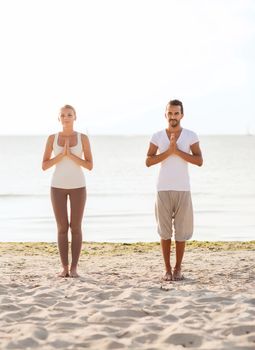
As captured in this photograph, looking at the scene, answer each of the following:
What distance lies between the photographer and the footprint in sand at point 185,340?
4707 millimetres

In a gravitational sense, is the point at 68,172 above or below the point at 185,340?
above

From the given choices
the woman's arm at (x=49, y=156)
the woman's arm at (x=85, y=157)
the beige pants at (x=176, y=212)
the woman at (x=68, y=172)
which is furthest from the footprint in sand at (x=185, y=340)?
the woman's arm at (x=49, y=156)

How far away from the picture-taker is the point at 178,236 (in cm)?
700

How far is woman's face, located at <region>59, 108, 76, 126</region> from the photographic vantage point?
23.4ft

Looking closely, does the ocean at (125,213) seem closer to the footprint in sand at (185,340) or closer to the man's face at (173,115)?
the man's face at (173,115)

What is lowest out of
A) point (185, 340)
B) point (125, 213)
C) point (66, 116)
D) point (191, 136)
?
point (185, 340)

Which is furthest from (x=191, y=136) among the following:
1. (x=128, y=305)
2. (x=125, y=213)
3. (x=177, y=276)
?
(x=125, y=213)

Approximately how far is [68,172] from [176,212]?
1.27 metres

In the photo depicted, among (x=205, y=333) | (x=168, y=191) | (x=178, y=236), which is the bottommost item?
(x=205, y=333)

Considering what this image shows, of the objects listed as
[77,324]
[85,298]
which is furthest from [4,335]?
[85,298]

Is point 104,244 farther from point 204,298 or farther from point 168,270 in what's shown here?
point 204,298

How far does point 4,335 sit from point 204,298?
1974 millimetres

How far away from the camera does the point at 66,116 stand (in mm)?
7141

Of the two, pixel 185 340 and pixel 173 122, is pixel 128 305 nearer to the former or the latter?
pixel 185 340
